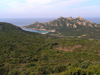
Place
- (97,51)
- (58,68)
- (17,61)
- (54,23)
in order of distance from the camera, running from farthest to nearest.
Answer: (54,23), (97,51), (17,61), (58,68)

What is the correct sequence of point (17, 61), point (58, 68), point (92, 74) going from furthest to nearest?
1. point (17, 61)
2. point (58, 68)
3. point (92, 74)

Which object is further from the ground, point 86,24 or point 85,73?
point 86,24

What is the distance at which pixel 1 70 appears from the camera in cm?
1544

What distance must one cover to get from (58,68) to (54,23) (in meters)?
149

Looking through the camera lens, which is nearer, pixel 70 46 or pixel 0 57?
pixel 0 57

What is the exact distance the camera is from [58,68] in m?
15.0

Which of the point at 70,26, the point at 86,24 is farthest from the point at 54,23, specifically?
the point at 86,24

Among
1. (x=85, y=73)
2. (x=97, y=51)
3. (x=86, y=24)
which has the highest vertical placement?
(x=86, y=24)

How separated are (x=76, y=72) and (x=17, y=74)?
8.37 metres

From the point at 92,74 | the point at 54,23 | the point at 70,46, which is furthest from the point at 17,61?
the point at 54,23

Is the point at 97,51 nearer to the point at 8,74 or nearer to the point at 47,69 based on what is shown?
the point at 47,69

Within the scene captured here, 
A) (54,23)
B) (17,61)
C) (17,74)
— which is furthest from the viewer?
(54,23)

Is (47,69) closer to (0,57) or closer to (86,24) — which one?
(0,57)

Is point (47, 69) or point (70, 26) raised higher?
point (70, 26)
